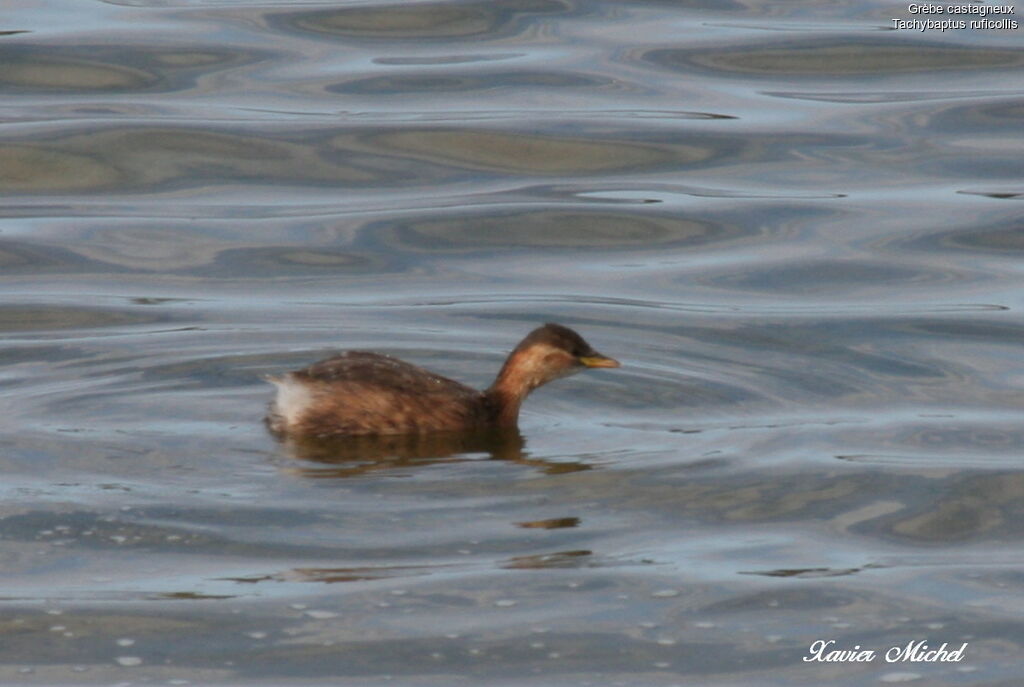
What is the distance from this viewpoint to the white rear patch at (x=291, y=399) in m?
8.82

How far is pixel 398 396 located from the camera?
8969mm

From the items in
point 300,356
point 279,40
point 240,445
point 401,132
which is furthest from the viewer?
point 279,40

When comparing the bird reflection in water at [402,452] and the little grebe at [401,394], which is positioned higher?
the little grebe at [401,394]

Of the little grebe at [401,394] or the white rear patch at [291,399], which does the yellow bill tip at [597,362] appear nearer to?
the little grebe at [401,394]

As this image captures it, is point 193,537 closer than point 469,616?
No

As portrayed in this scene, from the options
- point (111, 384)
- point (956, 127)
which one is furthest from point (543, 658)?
point (956, 127)

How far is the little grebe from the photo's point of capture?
888 centimetres

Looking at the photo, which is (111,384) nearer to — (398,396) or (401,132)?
(398,396)

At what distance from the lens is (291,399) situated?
8852 millimetres

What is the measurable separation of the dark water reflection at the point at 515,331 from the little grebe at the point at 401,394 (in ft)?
0.52

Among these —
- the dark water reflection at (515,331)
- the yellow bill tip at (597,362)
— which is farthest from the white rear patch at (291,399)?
the yellow bill tip at (597,362)

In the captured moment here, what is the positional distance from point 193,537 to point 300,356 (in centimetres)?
275
